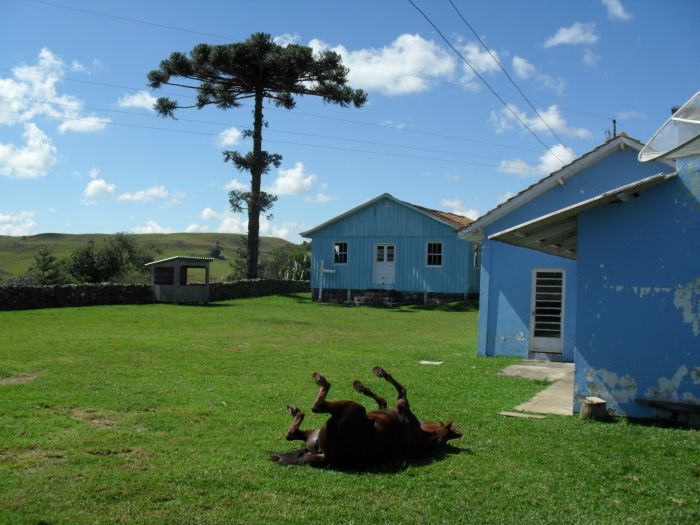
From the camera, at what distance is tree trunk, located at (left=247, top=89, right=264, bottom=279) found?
38.8 m

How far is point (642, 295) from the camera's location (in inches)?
368

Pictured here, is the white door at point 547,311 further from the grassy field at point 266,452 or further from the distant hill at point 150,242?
the distant hill at point 150,242

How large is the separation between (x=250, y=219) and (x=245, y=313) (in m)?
11.8

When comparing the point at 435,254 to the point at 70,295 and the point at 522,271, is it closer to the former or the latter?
the point at 70,295

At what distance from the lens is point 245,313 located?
2809 centimetres

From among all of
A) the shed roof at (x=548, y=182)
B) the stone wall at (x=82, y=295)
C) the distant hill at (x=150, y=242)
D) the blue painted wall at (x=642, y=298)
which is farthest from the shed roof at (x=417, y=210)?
the distant hill at (x=150, y=242)

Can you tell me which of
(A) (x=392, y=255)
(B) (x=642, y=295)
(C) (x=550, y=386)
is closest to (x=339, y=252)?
(A) (x=392, y=255)

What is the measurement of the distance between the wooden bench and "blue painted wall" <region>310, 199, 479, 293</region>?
1073 inches

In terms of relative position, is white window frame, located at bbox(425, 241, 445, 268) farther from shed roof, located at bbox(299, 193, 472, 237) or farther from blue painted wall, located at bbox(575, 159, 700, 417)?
blue painted wall, located at bbox(575, 159, 700, 417)

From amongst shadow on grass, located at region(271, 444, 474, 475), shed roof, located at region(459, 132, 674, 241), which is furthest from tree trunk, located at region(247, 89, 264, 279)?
shadow on grass, located at region(271, 444, 474, 475)

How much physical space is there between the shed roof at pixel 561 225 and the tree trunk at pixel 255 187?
27408mm

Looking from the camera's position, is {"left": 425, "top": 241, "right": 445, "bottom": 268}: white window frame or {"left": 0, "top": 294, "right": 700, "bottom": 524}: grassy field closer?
{"left": 0, "top": 294, "right": 700, "bottom": 524}: grassy field

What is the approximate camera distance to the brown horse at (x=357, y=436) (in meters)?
6.07

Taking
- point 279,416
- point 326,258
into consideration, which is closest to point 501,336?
point 279,416
